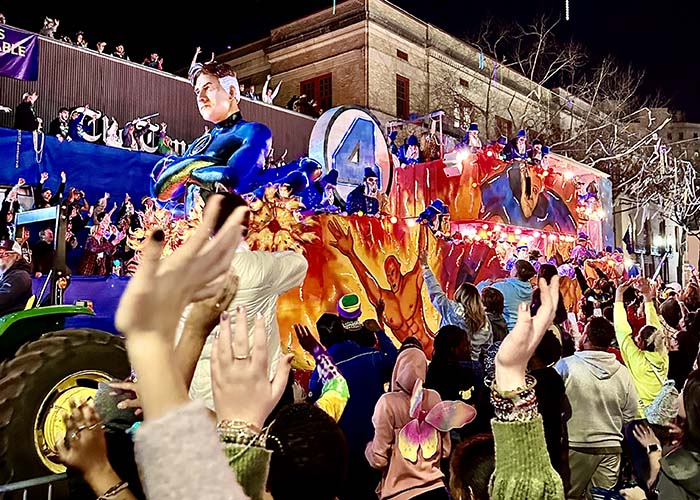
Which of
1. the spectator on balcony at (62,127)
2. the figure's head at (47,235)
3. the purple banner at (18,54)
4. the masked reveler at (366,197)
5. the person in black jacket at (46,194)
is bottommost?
the figure's head at (47,235)

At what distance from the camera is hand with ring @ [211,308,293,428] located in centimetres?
136

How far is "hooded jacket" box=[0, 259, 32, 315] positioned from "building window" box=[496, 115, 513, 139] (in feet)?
90.4

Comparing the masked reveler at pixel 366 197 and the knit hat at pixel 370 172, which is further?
the knit hat at pixel 370 172

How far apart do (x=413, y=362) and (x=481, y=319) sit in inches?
82.2

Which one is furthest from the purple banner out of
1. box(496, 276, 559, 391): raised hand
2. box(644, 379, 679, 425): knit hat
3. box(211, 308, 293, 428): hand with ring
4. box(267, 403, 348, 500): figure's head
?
box(496, 276, 559, 391): raised hand

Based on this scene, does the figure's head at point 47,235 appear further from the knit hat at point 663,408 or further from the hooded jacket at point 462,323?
the knit hat at point 663,408

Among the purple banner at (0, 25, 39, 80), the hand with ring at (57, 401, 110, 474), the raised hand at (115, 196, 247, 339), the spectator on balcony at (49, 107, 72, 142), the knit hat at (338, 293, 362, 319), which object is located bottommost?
the hand with ring at (57, 401, 110, 474)

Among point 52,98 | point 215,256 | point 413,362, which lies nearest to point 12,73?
point 52,98

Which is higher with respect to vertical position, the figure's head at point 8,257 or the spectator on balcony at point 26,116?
the spectator on balcony at point 26,116

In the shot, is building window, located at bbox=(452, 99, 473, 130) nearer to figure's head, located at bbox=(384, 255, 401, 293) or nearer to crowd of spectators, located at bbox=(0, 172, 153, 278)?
crowd of spectators, located at bbox=(0, 172, 153, 278)

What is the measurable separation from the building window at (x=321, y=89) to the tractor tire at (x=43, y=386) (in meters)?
21.8

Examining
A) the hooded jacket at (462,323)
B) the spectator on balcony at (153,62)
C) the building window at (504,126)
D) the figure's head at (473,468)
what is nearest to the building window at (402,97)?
the building window at (504,126)

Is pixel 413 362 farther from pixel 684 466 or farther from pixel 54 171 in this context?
pixel 54 171

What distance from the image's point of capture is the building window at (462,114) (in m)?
25.6
